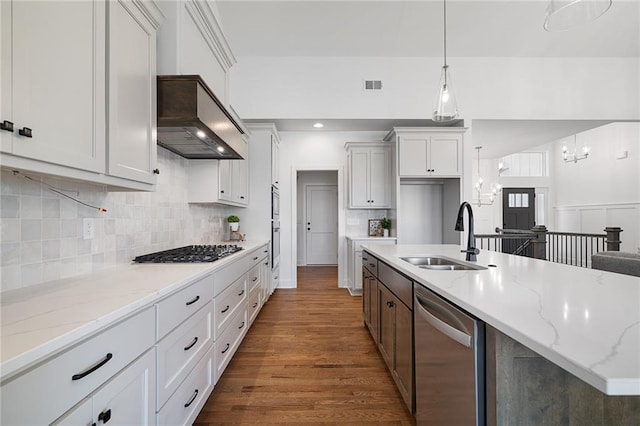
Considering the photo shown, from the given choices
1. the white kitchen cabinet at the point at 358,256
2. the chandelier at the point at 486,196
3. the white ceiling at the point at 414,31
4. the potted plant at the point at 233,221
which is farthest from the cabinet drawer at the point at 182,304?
the chandelier at the point at 486,196

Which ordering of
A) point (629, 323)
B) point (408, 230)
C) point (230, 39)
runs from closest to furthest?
point (629, 323), point (230, 39), point (408, 230)

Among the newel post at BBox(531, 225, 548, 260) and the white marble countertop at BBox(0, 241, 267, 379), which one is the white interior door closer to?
the newel post at BBox(531, 225, 548, 260)

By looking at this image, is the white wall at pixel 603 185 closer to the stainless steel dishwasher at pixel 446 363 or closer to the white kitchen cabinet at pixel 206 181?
the stainless steel dishwasher at pixel 446 363

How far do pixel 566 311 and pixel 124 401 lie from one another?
1445mm

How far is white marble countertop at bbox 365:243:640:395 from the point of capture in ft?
1.80

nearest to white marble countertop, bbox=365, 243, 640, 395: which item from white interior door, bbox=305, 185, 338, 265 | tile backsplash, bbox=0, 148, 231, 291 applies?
tile backsplash, bbox=0, 148, 231, 291

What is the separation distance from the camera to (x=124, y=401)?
3.23ft

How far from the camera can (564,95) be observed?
430 centimetres

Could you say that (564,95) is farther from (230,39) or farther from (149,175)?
(149,175)

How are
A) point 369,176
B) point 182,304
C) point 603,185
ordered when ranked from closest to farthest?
point 182,304, point 369,176, point 603,185

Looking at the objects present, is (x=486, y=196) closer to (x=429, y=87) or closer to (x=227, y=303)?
(x=429, y=87)

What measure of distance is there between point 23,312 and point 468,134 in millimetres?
4818

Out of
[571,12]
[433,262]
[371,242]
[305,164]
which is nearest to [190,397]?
[433,262]

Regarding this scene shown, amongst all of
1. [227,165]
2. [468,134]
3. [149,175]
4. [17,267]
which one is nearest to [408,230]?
[468,134]
